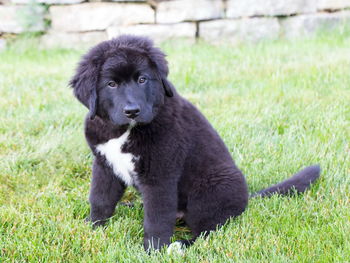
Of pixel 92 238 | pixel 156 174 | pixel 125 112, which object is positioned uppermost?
pixel 125 112

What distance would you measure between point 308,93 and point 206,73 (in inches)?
50.6

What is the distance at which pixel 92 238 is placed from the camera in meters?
2.71

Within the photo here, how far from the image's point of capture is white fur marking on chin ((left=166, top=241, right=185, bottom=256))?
8.66 feet

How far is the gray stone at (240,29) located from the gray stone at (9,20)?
2.70 m

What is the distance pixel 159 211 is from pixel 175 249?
23cm

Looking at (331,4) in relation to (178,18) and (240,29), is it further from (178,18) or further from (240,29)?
(178,18)

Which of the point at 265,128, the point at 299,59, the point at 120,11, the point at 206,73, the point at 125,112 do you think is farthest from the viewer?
the point at 120,11

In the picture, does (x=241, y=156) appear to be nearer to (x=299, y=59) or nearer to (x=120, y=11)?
(x=299, y=59)

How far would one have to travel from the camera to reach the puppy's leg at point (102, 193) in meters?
2.98

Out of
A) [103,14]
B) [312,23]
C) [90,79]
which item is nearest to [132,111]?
[90,79]

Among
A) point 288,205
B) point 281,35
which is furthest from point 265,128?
point 281,35

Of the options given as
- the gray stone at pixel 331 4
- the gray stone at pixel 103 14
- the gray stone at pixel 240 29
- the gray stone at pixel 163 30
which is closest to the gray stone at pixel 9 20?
the gray stone at pixel 103 14

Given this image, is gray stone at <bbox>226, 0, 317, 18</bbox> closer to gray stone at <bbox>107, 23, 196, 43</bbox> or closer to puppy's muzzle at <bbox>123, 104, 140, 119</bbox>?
gray stone at <bbox>107, 23, 196, 43</bbox>

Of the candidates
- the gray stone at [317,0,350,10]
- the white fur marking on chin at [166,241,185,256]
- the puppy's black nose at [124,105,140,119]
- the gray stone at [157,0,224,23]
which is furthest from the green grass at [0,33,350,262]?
the puppy's black nose at [124,105,140,119]
